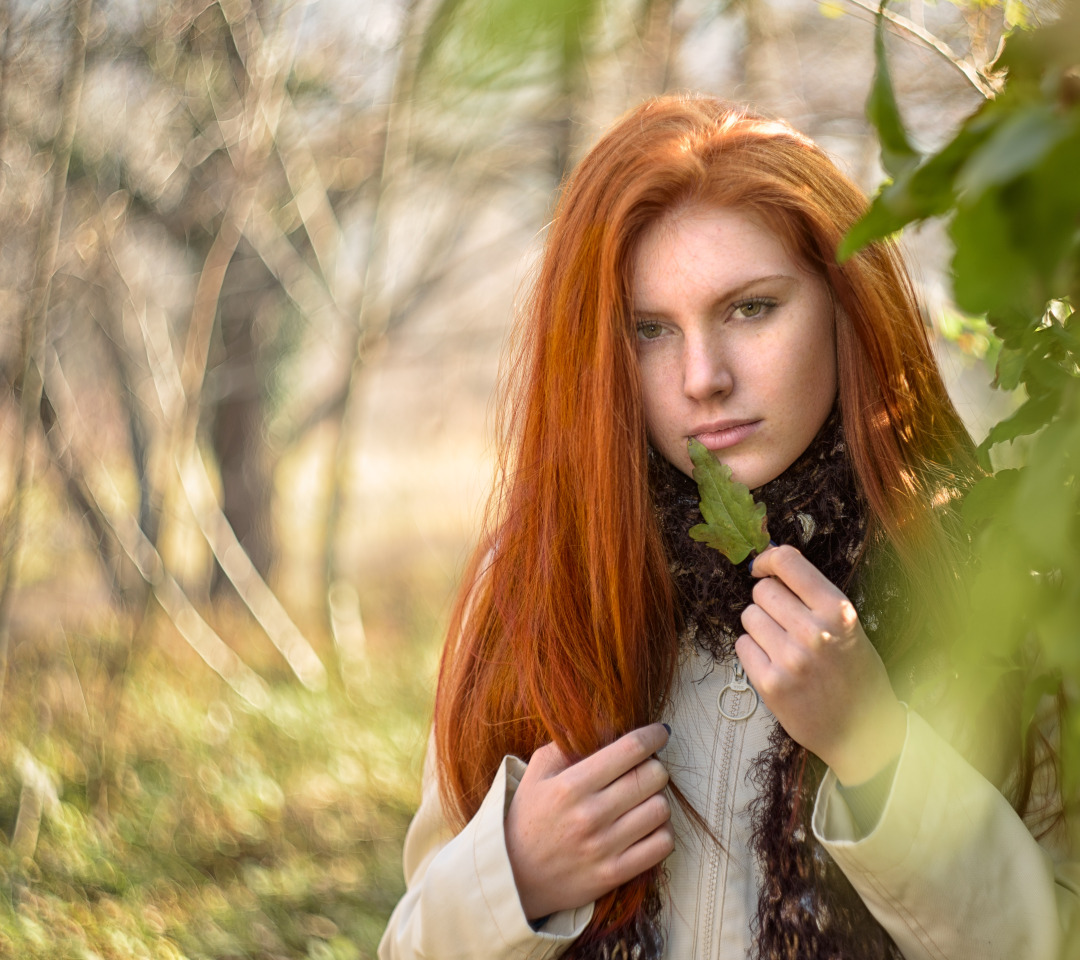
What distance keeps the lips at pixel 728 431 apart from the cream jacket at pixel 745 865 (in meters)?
0.40

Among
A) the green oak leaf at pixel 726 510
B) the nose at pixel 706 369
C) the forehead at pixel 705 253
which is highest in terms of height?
the forehead at pixel 705 253

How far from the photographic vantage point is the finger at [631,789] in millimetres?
1428

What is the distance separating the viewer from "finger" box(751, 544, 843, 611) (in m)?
1.26

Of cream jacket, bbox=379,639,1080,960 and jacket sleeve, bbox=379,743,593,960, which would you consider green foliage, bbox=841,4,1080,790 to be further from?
jacket sleeve, bbox=379,743,593,960

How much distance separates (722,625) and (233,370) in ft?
16.5

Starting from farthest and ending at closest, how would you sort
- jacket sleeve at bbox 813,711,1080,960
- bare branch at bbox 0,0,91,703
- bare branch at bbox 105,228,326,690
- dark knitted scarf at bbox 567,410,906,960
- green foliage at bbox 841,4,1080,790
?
1. bare branch at bbox 105,228,326,690
2. bare branch at bbox 0,0,91,703
3. dark knitted scarf at bbox 567,410,906,960
4. jacket sleeve at bbox 813,711,1080,960
5. green foliage at bbox 841,4,1080,790

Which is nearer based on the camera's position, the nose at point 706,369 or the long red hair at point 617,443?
the nose at point 706,369

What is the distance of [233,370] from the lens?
19.7 ft

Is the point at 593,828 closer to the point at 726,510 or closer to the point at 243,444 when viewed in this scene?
the point at 726,510

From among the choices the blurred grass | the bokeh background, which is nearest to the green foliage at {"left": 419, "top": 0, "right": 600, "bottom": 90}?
the bokeh background

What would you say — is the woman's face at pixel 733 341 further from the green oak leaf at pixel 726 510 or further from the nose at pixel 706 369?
the green oak leaf at pixel 726 510

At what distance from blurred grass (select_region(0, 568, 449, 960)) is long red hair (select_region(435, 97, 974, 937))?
80.3 inches

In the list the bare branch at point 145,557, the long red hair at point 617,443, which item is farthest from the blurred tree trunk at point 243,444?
the long red hair at point 617,443

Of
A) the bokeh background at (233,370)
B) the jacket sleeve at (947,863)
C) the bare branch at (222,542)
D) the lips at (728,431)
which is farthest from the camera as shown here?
the bare branch at (222,542)
